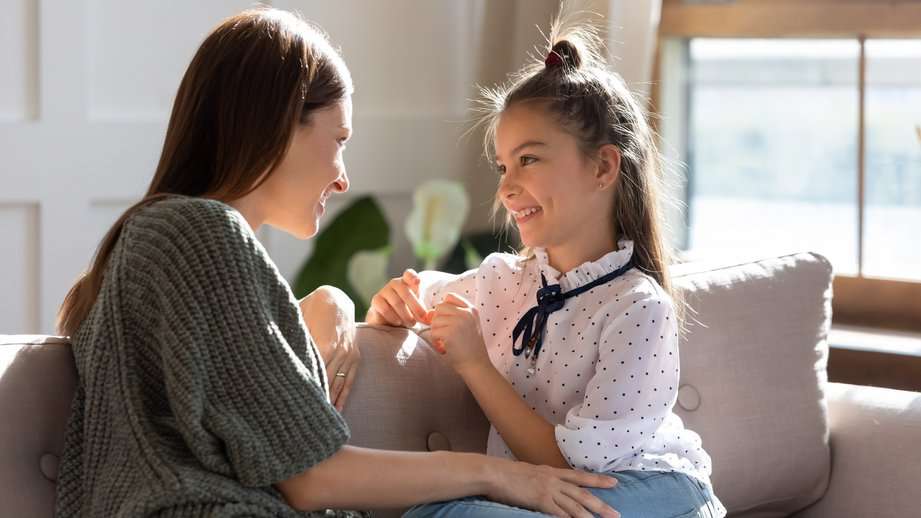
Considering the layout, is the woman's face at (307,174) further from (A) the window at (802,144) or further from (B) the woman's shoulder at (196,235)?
(A) the window at (802,144)

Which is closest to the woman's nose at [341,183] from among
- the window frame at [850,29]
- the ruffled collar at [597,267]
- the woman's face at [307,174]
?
the woman's face at [307,174]

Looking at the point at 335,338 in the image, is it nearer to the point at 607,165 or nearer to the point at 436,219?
the point at 607,165

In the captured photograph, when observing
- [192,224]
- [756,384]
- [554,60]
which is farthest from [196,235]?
[756,384]

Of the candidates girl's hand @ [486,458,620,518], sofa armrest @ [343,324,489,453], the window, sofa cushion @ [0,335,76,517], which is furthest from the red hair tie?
the window

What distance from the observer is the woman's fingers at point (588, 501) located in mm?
1551

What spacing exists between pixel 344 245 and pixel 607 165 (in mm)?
1444

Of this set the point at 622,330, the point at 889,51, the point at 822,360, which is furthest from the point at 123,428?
the point at 889,51

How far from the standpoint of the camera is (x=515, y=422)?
1.65m

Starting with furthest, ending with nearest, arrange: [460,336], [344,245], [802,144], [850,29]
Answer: [344,245] → [802,144] → [850,29] → [460,336]

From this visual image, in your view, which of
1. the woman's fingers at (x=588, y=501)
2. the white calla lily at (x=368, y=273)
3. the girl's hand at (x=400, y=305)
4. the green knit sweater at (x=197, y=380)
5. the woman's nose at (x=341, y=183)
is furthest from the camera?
the white calla lily at (x=368, y=273)

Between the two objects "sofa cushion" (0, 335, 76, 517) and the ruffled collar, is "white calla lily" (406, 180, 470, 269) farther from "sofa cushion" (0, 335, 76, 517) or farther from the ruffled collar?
"sofa cushion" (0, 335, 76, 517)

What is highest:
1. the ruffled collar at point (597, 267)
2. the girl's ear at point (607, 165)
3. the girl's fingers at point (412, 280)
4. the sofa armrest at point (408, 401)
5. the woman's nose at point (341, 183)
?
the girl's ear at point (607, 165)

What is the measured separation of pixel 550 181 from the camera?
174 cm

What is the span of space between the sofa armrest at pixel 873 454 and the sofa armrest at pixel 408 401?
0.69m
